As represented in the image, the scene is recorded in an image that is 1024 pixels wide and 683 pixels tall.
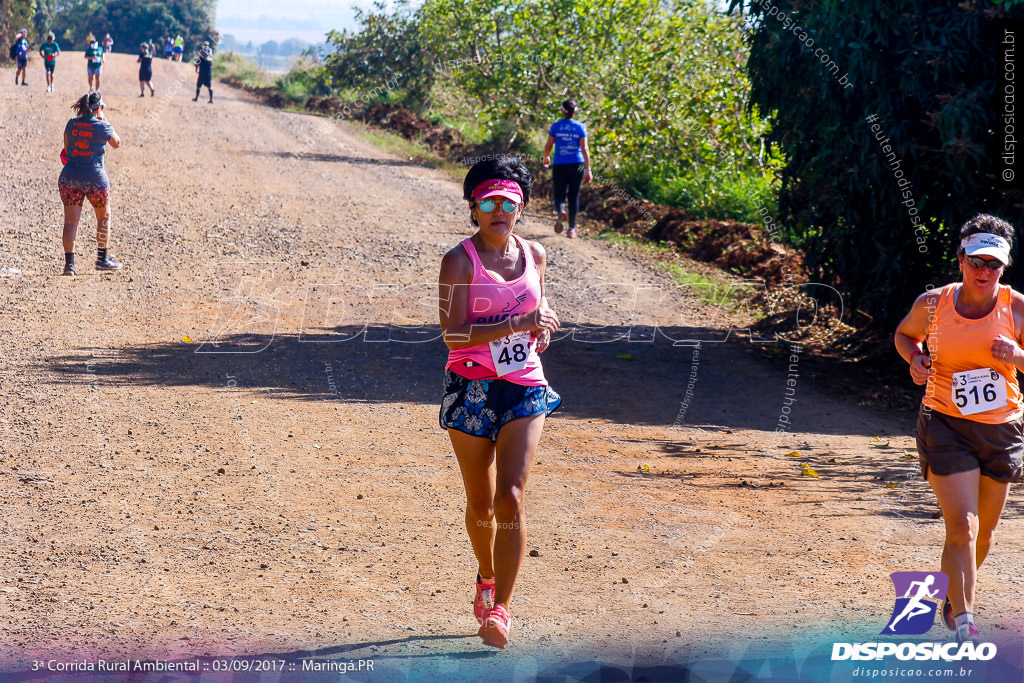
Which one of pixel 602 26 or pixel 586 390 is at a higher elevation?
pixel 602 26

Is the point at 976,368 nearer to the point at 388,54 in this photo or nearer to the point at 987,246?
the point at 987,246

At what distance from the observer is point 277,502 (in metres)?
6.31

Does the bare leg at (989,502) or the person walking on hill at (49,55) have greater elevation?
the person walking on hill at (49,55)

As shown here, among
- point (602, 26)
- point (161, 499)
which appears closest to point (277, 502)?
point (161, 499)

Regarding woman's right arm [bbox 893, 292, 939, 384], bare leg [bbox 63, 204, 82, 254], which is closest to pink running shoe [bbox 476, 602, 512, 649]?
woman's right arm [bbox 893, 292, 939, 384]

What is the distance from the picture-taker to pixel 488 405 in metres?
4.33

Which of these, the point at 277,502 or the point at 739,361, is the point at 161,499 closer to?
the point at 277,502

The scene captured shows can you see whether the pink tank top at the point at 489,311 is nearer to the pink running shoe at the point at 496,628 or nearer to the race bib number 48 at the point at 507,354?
the race bib number 48 at the point at 507,354

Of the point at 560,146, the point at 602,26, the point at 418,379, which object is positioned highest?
the point at 602,26

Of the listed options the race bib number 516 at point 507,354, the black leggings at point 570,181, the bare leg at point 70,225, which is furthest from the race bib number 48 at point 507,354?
the black leggings at point 570,181

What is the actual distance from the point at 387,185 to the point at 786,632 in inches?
672

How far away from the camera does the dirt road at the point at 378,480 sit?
4.75m

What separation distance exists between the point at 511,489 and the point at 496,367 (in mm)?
487

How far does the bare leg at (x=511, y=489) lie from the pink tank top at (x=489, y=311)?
0.64ft
